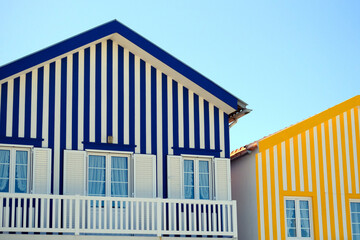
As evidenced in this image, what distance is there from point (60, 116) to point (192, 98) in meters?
4.24

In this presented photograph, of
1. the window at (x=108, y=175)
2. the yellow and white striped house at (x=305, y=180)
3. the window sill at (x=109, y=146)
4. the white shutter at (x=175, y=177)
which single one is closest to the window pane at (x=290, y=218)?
the yellow and white striped house at (x=305, y=180)

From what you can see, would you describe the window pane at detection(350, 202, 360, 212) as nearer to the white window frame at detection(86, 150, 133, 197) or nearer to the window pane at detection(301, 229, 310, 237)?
the window pane at detection(301, 229, 310, 237)

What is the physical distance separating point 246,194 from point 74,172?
5669mm

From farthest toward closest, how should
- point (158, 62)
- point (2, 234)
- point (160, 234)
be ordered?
point (158, 62) → point (160, 234) → point (2, 234)

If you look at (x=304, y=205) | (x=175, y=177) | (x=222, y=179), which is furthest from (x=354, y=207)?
(x=175, y=177)

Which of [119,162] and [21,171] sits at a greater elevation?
[119,162]

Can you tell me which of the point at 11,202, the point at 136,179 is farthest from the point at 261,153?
the point at 11,202

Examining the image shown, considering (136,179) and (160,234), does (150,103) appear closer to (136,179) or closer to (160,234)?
(136,179)

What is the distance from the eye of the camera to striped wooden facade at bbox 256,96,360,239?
2523 cm

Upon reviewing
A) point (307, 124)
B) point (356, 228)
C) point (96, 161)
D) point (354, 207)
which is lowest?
point (356, 228)

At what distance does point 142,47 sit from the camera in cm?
2445

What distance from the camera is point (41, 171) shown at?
23.1m

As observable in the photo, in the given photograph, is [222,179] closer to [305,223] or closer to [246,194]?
[246,194]

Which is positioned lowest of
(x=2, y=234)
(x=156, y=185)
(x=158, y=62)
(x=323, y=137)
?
(x=2, y=234)
